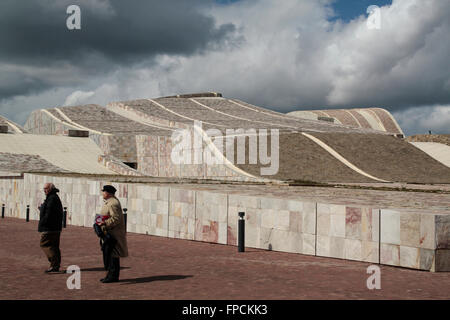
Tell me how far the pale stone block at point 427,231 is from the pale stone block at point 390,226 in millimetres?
496

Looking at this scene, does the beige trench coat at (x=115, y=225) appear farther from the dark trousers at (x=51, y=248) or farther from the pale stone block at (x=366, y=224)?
the pale stone block at (x=366, y=224)

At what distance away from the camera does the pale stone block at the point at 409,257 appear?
374 inches

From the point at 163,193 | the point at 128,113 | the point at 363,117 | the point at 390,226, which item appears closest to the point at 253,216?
the point at 390,226

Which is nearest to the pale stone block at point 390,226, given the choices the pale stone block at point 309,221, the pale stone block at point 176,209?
the pale stone block at point 309,221

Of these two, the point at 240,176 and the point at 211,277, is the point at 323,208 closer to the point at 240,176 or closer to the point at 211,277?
the point at 211,277

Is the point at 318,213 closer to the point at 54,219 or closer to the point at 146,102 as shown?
the point at 54,219

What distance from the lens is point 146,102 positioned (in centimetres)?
8338

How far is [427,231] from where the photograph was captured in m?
9.41

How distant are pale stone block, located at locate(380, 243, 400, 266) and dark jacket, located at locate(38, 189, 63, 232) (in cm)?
625

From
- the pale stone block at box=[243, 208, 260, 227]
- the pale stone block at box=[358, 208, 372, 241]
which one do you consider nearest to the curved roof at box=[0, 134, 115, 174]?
the pale stone block at box=[243, 208, 260, 227]

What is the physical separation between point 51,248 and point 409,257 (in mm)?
6597
